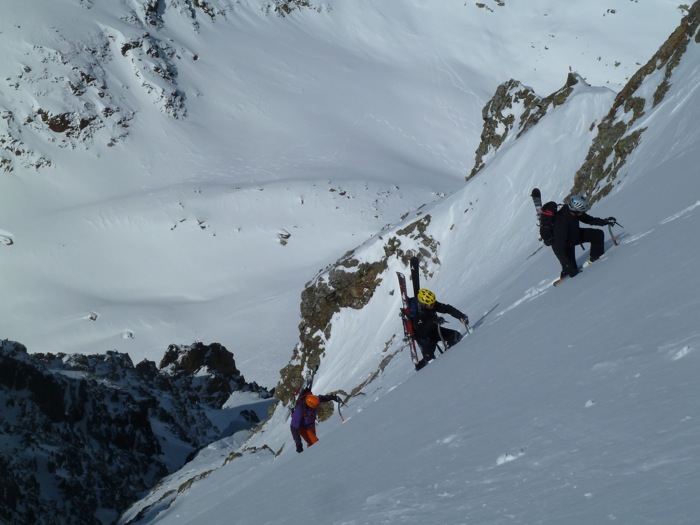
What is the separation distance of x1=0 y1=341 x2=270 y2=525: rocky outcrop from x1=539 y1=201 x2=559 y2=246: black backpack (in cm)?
2622

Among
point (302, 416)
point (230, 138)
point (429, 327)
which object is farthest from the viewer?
point (230, 138)

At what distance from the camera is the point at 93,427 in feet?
149

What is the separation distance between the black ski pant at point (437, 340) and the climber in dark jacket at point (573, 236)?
2340 millimetres

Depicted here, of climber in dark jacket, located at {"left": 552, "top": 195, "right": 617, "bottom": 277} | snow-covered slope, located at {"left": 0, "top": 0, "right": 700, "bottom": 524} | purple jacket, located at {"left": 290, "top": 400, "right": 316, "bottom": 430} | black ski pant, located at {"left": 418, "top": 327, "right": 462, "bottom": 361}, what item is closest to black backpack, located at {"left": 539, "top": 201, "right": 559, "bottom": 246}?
climber in dark jacket, located at {"left": 552, "top": 195, "right": 617, "bottom": 277}

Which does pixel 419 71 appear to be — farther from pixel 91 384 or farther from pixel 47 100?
pixel 91 384

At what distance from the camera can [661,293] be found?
19.5ft

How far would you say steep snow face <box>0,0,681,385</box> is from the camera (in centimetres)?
5406

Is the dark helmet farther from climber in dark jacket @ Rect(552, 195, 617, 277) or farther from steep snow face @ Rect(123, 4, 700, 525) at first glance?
steep snow face @ Rect(123, 4, 700, 525)

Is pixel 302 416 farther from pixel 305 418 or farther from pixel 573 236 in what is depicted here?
pixel 573 236

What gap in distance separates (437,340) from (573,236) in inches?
114

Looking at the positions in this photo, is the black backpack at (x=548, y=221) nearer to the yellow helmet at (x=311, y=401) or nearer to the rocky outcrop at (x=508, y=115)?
the yellow helmet at (x=311, y=401)

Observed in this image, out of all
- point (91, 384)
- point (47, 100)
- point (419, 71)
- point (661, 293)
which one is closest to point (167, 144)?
point (47, 100)

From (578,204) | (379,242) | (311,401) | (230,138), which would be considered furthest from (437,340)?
(230,138)

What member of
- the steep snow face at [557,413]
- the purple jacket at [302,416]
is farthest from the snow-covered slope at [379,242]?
the purple jacket at [302,416]
